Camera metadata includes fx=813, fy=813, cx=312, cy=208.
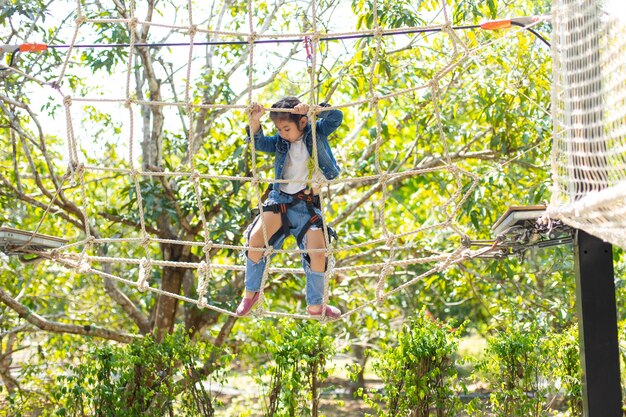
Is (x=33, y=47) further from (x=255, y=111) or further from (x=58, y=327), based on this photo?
(x=58, y=327)

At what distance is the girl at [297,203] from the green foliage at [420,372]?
76cm

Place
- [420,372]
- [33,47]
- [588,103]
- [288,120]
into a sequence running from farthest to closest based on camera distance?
[420,372], [33,47], [288,120], [588,103]

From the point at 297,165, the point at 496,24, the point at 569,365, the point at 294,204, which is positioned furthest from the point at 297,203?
the point at 569,365

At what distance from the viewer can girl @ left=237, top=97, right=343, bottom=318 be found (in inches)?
111

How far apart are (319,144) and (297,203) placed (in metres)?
0.23

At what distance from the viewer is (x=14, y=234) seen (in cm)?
336

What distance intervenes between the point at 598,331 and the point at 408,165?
9.27 ft

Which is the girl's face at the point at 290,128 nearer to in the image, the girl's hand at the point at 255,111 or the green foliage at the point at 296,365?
the girl's hand at the point at 255,111

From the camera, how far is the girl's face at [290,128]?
9.08 feet

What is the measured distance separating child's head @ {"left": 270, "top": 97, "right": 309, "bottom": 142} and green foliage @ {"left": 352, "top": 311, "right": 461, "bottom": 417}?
3.97 feet

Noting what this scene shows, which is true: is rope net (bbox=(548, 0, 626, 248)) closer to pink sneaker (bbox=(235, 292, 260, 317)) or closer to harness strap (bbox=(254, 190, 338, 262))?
harness strap (bbox=(254, 190, 338, 262))

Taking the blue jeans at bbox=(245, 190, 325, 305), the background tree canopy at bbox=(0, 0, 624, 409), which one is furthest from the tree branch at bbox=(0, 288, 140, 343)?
the blue jeans at bbox=(245, 190, 325, 305)

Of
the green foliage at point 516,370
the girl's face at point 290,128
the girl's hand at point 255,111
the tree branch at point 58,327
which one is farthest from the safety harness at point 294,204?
the tree branch at point 58,327

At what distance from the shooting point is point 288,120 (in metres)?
2.76
